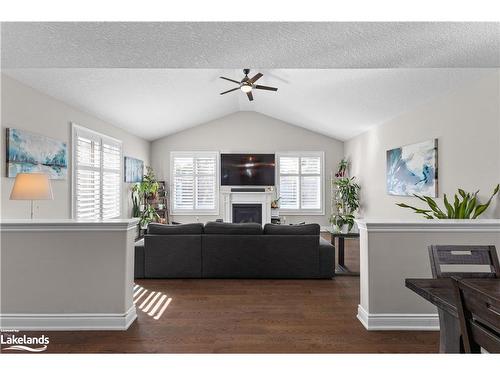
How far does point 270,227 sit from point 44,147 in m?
3.29

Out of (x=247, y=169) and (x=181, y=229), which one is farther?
(x=247, y=169)

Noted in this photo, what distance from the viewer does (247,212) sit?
8883mm

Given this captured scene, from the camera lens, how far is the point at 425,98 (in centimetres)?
490

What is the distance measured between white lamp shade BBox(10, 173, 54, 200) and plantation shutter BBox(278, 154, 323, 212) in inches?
262

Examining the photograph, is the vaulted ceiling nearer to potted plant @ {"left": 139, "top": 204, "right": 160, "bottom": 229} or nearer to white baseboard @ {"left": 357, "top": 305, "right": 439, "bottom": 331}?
white baseboard @ {"left": 357, "top": 305, "right": 439, "bottom": 331}

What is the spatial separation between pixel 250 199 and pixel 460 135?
219 inches

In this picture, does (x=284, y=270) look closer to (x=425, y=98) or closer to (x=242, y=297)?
(x=242, y=297)

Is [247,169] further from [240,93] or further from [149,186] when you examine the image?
[149,186]

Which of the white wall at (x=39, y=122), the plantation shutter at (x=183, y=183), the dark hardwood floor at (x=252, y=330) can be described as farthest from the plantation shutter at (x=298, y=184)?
the dark hardwood floor at (x=252, y=330)

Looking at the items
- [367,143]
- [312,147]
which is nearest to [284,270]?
[367,143]

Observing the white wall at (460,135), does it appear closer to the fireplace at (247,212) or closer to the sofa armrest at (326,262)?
the sofa armrest at (326,262)

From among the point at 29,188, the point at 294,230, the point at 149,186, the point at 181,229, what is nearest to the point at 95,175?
the point at 149,186

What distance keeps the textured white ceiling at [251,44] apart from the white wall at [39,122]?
1.21 metres

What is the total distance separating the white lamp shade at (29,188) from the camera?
316 centimetres
